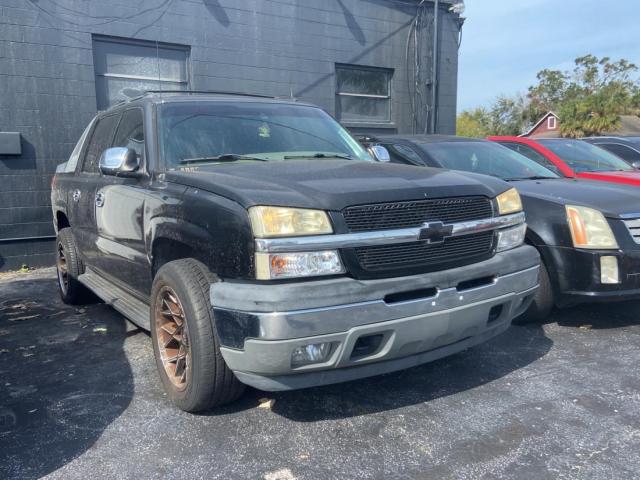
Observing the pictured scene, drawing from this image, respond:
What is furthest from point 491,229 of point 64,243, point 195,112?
point 64,243

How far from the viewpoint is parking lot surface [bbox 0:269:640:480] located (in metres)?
2.64

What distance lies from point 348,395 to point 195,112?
2157mm

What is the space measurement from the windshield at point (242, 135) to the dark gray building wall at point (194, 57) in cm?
473

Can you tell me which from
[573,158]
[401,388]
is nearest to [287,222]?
[401,388]

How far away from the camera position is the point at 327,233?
2.62 metres

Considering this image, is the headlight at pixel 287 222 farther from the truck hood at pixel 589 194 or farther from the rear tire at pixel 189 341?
the truck hood at pixel 589 194

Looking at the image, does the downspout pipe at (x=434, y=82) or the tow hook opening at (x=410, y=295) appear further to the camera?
the downspout pipe at (x=434, y=82)

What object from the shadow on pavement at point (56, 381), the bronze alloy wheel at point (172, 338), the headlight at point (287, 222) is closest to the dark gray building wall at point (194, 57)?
the shadow on pavement at point (56, 381)

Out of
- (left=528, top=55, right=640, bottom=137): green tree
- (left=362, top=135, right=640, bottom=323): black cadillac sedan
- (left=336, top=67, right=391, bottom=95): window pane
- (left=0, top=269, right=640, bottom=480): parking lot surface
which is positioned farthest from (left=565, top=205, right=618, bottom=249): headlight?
(left=528, top=55, right=640, bottom=137): green tree

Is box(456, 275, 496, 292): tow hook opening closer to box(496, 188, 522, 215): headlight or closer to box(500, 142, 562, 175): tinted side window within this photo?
box(496, 188, 522, 215): headlight

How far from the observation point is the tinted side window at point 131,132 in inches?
154

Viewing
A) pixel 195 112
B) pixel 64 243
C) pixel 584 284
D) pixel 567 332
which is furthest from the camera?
Answer: pixel 64 243

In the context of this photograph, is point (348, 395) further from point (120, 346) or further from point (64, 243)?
point (64, 243)

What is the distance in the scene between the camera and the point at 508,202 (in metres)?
3.41
